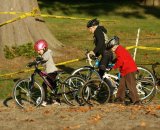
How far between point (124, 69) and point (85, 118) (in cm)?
214

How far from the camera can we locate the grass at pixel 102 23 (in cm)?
1966

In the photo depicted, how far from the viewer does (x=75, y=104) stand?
42.8ft

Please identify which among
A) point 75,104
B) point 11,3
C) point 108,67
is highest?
point 11,3

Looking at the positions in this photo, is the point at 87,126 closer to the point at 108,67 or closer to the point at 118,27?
the point at 108,67

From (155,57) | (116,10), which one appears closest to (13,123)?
(155,57)

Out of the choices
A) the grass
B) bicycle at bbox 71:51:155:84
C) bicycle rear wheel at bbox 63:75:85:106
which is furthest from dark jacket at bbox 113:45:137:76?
the grass

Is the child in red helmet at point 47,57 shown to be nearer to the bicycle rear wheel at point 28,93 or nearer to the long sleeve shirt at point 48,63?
the long sleeve shirt at point 48,63

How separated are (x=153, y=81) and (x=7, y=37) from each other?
607 centimetres

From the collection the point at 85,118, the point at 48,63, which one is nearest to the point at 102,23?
the point at 48,63

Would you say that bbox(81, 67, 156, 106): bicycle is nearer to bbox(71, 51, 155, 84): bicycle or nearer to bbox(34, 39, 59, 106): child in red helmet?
bbox(71, 51, 155, 84): bicycle

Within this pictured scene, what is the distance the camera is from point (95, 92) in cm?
1277

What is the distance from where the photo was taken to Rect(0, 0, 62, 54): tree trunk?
18.5 m

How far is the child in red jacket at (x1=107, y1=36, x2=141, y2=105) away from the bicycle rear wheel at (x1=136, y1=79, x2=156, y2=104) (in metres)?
0.55

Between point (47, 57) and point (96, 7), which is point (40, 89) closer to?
point (47, 57)
